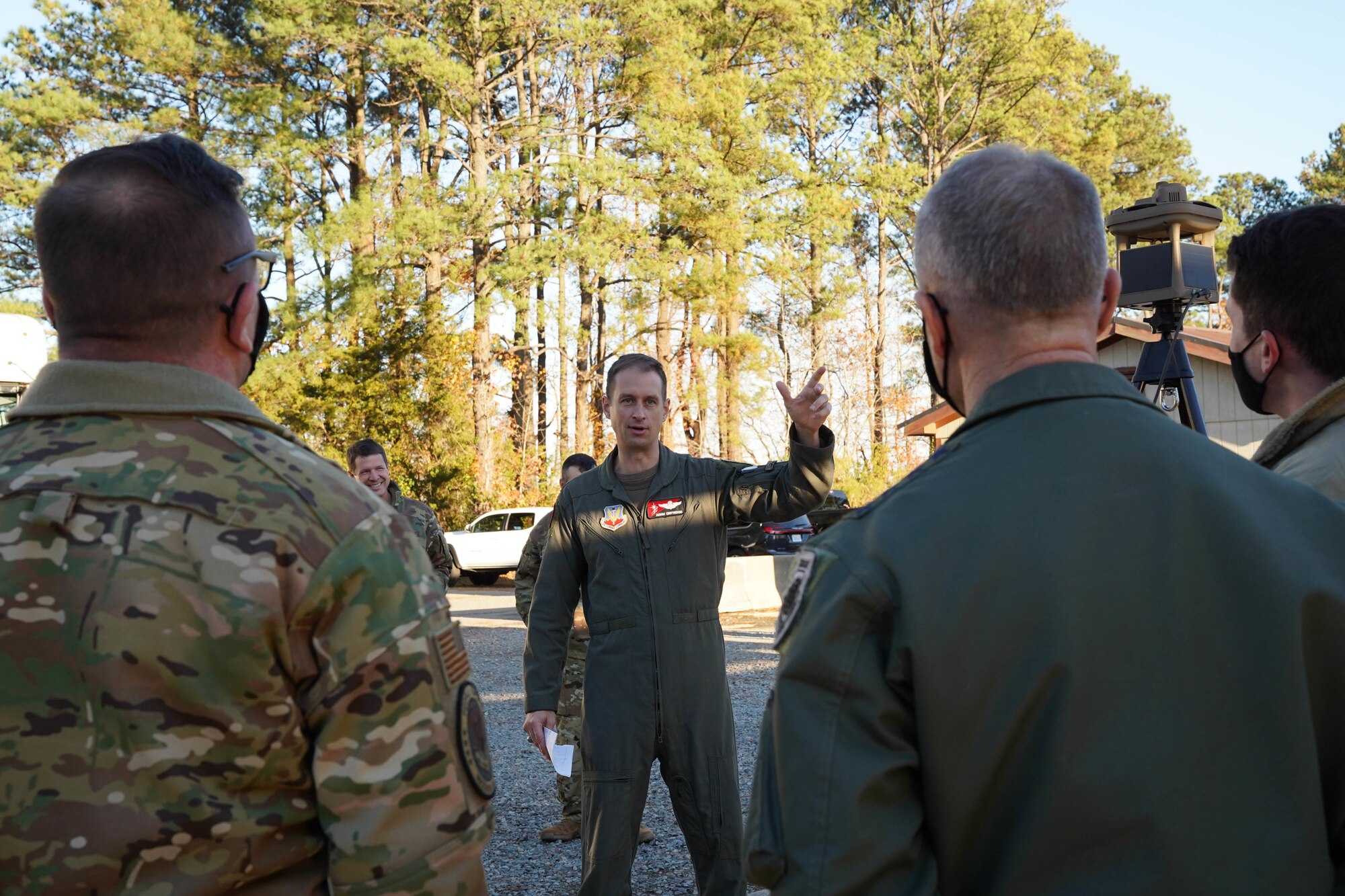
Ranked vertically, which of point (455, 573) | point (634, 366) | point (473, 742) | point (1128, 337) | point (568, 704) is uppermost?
point (1128, 337)

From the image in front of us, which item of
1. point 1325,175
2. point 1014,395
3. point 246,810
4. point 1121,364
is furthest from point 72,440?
point 1325,175

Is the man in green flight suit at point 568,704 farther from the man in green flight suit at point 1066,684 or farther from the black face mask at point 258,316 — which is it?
the man in green flight suit at point 1066,684

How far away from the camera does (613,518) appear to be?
4473mm

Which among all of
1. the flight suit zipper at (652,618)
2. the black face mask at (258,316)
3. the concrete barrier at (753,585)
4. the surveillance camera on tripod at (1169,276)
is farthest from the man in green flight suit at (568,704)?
the concrete barrier at (753,585)

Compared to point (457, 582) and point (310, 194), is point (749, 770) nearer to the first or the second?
point (457, 582)

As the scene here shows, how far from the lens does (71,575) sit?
5.31 feet

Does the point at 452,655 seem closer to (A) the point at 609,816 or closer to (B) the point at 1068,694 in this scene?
(B) the point at 1068,694

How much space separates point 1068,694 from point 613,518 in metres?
3.05

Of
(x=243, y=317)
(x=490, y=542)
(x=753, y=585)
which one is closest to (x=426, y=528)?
(x=243, y=317)

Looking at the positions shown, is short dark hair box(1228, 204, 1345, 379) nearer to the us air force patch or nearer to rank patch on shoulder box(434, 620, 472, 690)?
the us air force patch

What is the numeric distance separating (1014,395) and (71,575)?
1.35 meters

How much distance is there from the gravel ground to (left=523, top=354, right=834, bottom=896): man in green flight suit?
0.40 m

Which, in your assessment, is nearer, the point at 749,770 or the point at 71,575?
the point at 71,575

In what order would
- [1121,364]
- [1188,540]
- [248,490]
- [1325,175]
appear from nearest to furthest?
[1188,540] < [248,490] < [1121,364] < [1325,175]
